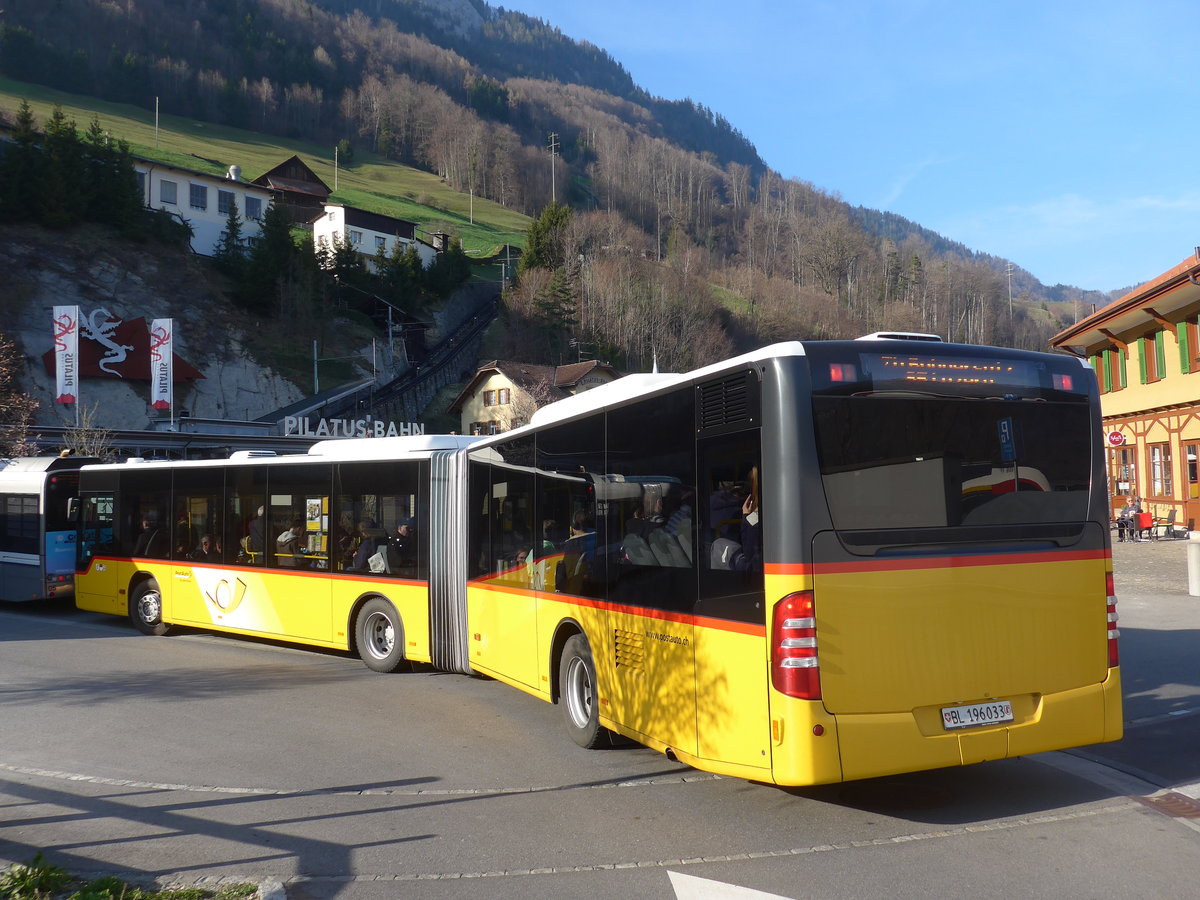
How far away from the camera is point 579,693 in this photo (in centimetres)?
855

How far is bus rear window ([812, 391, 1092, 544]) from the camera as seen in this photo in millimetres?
5949

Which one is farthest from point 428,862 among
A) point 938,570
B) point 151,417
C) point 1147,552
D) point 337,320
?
point 337,320

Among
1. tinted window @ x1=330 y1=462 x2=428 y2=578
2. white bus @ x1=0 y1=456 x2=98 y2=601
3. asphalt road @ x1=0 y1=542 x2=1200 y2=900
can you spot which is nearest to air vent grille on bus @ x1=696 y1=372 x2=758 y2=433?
asphalt road @ x1=0 y1=542 x2=1200 y2=900

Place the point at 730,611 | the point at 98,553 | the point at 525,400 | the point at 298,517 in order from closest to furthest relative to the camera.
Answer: the point at 730,611, the point at 298,517, the point at 98,553, the point at 525,400

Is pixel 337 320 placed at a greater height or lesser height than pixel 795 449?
greater

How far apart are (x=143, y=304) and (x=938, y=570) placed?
67.1 m

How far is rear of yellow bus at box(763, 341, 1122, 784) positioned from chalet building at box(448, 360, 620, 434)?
59.1 metres

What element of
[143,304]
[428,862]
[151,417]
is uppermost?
[143,304]

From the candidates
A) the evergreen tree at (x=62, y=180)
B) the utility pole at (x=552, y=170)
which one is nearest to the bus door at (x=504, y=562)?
the evergreen tree at (x=62, y=180)

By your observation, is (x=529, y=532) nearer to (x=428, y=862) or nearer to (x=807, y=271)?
(x=428, y=862)

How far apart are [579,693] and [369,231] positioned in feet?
323

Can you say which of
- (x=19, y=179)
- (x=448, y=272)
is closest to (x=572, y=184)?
(x=448, y=272)

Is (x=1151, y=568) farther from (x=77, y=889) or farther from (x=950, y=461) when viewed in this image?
(x=77, y=889)

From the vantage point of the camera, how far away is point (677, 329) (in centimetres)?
8550
